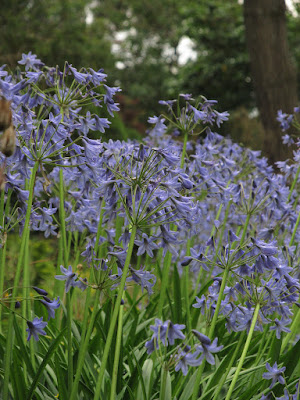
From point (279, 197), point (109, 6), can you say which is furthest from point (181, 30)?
point (279, 197)

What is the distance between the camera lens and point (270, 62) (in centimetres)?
863

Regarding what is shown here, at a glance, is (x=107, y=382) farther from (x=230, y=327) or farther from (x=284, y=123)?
(x=284, y=123)

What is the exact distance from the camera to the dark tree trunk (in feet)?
27.5

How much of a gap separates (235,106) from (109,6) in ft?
48.9

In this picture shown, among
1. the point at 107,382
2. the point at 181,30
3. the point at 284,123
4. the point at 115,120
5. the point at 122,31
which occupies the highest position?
the point at 122,31

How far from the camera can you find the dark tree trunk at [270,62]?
8.38 metres

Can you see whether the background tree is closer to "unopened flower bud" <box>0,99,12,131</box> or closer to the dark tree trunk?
the dark tree trunk

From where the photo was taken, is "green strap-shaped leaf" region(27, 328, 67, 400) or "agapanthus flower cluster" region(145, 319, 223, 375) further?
"green strap-shaped leaf" region(27, 328, 67, 400)

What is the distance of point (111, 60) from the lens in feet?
54.2

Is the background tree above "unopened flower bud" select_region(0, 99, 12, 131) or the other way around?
above

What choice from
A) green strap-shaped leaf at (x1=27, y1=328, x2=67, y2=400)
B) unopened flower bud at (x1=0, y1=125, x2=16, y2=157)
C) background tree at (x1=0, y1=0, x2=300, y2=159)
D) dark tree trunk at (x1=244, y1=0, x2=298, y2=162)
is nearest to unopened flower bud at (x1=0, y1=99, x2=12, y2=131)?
unopened flower bud at (x1=0, y1=125, x2=16, y2=157)

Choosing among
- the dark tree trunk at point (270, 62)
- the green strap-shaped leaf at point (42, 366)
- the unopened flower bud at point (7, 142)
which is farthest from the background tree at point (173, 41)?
the unopened flower bud at point (7, 142)

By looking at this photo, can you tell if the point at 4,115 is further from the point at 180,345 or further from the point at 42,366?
the point at 42,366

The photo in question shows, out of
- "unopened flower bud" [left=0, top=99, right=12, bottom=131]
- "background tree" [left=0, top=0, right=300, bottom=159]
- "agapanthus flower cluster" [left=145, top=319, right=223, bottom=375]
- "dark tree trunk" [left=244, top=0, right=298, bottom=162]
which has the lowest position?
"agapanthus flower cluster" [left=145, top=319, right=223, bottom=375]
